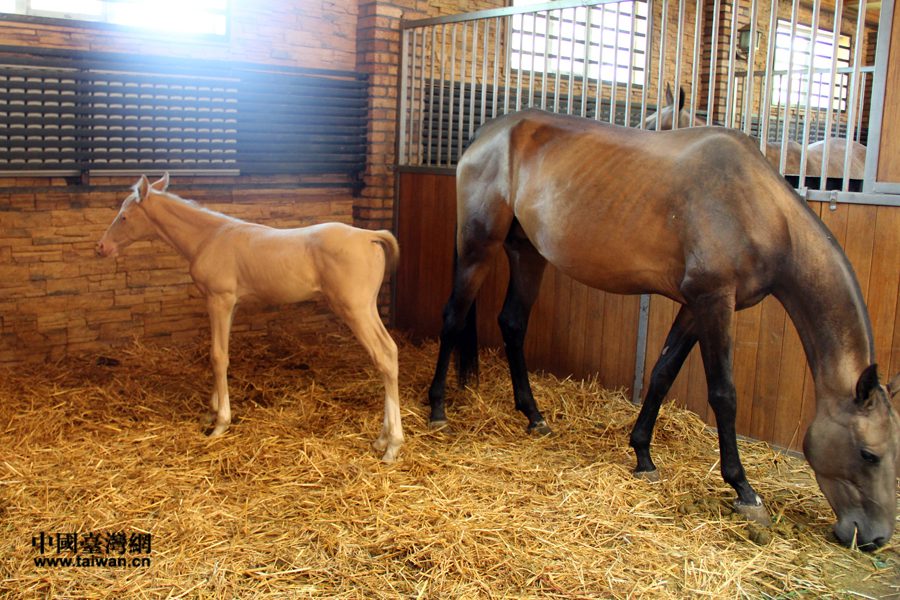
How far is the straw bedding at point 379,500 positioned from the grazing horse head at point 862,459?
117mm

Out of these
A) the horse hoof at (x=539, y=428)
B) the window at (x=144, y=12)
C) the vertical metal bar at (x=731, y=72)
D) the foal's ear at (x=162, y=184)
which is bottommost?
the horse hoof at (x=539, y=428)

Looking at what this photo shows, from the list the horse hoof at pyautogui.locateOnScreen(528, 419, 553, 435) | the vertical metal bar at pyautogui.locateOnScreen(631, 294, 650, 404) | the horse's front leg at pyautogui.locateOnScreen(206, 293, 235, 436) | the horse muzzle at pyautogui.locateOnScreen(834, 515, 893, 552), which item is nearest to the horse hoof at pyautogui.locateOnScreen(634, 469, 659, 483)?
the horse hoof at pyautogui.locateOnScreen(528, 419, 553, 435)

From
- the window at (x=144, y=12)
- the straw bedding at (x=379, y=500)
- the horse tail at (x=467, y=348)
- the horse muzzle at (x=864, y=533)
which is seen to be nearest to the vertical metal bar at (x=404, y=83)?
the window at (x=144, y=12)

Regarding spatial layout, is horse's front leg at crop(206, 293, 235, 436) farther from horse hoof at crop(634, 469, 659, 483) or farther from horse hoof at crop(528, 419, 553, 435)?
horse hoof at crop(634, 469, 659, 483)

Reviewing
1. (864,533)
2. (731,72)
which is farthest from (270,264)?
(864,533)

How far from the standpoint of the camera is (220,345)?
4.00 metres

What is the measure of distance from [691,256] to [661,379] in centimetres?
62

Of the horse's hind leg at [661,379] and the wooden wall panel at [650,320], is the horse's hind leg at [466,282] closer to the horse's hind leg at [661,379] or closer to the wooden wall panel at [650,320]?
the wooden wall panel at [650,320]

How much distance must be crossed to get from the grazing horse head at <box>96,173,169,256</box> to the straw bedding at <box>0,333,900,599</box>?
836mm

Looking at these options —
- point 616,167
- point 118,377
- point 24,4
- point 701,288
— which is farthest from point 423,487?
point 24,4

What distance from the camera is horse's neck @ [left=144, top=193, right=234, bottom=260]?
13.4 ft

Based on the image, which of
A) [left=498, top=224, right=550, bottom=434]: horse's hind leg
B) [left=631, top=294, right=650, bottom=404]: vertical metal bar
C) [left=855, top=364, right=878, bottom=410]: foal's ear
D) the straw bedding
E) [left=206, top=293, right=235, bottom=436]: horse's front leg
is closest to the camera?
the straw bedding

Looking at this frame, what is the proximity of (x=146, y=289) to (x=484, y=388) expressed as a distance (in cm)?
217

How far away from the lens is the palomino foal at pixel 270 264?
3.81 meters
